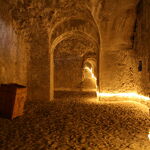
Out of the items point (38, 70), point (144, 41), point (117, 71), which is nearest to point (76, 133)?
point (144, 41)

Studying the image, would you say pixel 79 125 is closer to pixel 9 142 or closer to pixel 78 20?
pixel 9 142

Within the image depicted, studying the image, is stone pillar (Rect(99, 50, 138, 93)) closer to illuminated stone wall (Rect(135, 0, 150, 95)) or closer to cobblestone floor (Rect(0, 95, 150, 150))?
illuminated stone wall (Rect(135, 0, 150, 95))

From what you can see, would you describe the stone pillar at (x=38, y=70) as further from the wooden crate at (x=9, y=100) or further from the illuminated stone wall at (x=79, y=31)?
the wooden crate at (x=9, y=100)

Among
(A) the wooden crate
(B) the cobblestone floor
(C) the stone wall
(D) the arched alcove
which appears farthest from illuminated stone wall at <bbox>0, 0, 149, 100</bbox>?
(D) the arched alcove

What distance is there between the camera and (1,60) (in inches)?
214

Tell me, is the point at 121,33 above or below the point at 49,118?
above

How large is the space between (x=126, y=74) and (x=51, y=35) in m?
4.36

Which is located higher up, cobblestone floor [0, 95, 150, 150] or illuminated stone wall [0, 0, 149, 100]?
illuminated stone wall [0, 0, 149, 100]

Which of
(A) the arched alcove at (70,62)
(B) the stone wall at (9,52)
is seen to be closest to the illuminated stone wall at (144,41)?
(B) the stone wall at (9,52)

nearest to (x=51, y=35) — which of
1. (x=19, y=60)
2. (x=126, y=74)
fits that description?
(x=19, y=60)

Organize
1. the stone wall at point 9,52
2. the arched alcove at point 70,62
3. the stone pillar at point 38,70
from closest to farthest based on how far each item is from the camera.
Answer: the stone wall at point 9,52
the stone pillar at point 38,70
the arched alcove at point 70,62

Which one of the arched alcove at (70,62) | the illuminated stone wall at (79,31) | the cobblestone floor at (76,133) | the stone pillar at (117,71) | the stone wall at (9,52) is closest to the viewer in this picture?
the cobblestone floor at (76,133)

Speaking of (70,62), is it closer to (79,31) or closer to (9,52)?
(79,31)

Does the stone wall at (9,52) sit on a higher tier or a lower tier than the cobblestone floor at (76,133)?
higher
